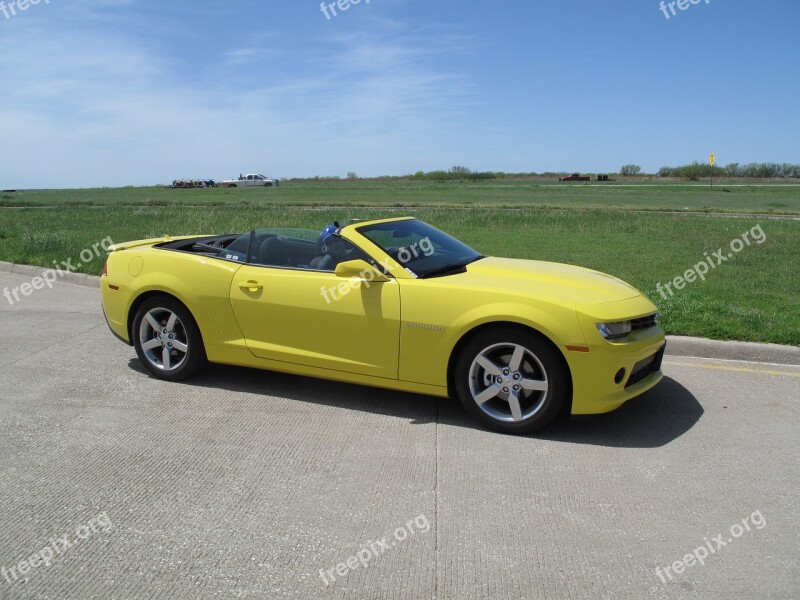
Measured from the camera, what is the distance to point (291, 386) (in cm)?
565

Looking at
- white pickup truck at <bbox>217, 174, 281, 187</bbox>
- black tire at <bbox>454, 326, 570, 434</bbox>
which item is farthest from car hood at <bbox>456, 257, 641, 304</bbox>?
white pickup truck at <bbox>217, 174, 281, 187</bbox>

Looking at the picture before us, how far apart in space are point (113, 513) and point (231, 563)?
2.76ft

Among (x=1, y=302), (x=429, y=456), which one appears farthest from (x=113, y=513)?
(x=1, y=302)

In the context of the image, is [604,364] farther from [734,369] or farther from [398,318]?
[734,369]

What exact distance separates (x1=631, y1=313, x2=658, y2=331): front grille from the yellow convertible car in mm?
14

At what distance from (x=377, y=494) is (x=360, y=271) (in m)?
1.67

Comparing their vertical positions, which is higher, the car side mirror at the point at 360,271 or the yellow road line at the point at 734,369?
the car side mirror at the point at 360,271

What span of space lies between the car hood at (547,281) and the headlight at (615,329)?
192mm

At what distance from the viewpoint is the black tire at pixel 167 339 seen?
559 centimetres

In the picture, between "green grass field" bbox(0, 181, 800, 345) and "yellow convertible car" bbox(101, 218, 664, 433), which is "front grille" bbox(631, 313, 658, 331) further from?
"green grass field" bbox(0, 181, 800, 345)

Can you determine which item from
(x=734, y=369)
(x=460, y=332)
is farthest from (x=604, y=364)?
(x=734, y=369)

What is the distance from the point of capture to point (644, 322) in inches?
187

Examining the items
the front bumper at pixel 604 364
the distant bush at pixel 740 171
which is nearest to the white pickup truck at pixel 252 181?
the distant bush at pixel 740 171

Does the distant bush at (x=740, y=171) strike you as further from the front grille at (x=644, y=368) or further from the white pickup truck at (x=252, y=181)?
the front grille at (x=644, y=368)
